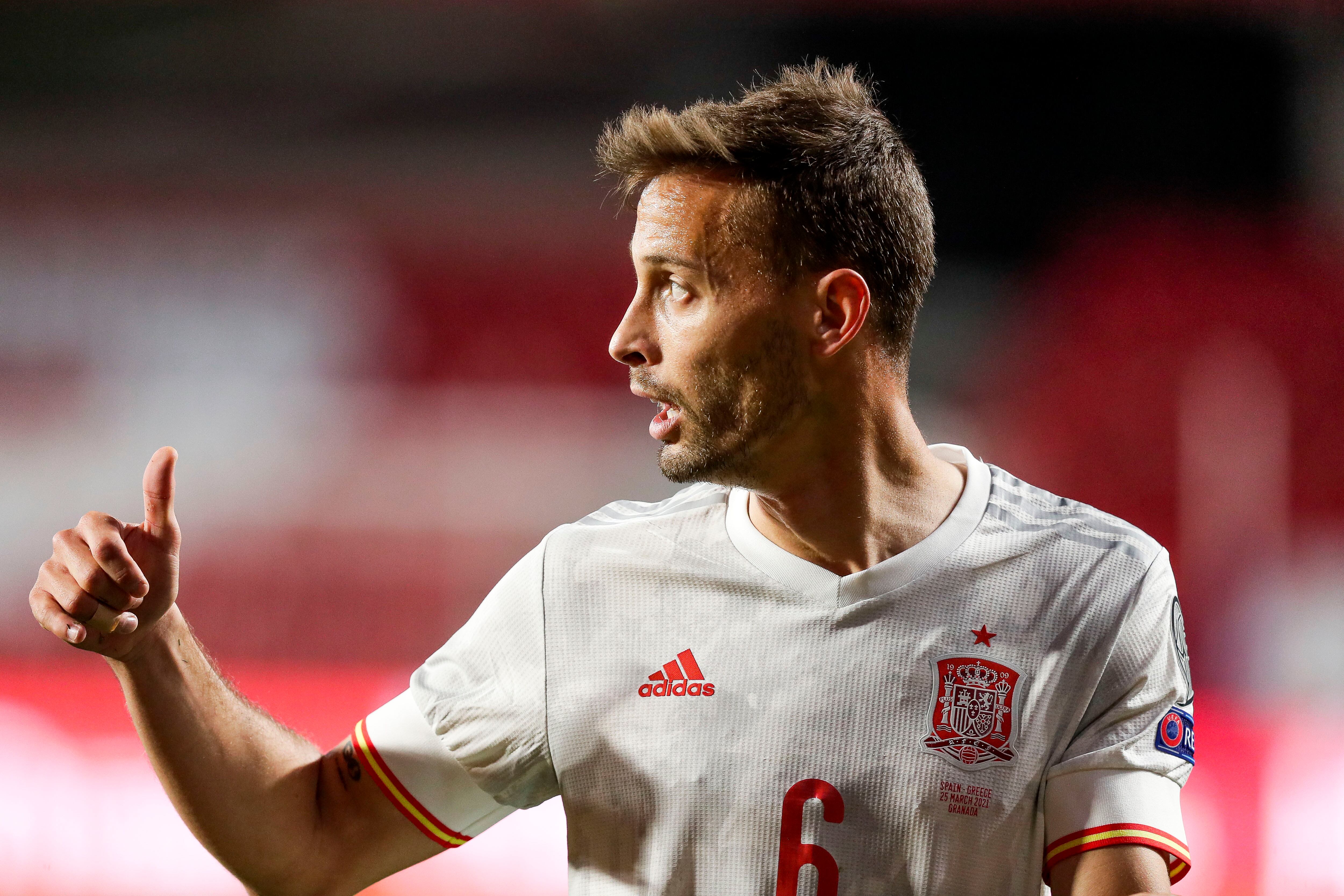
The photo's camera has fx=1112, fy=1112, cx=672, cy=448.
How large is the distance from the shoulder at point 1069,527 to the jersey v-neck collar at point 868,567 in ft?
0.09

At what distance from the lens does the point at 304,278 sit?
18.1 feet

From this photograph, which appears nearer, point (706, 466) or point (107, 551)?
point (107, 551)

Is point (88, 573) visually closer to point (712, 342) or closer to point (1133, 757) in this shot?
point (712, 342)

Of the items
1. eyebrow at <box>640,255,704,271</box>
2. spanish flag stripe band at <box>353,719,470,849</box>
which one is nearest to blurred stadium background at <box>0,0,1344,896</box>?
spanish flag stripe band at <box>353,719,470,849</box>

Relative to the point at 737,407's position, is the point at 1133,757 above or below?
below

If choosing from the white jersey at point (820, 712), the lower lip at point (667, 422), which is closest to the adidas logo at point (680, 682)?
the white jersey at point (820, 712)

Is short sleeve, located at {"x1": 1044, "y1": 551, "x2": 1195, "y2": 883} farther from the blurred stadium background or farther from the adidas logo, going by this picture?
the blurred stadium background

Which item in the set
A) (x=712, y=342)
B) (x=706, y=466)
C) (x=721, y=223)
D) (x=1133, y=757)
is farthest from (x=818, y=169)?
(x=1133, y=757)

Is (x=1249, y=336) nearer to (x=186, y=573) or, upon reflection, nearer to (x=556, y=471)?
(x=556, y=471)

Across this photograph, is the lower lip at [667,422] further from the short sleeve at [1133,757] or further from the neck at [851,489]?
the short sleeve at [1133,757]

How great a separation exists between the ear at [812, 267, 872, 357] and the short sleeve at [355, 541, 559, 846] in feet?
1.35

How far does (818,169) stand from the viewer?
1.24 m

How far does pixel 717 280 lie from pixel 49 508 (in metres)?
4.82

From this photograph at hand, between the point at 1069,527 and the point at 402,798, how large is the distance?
2.70ft
